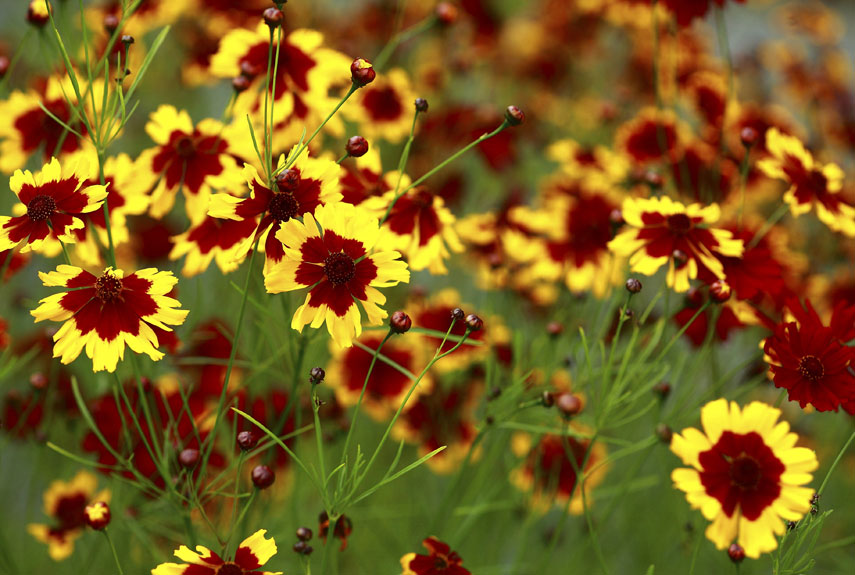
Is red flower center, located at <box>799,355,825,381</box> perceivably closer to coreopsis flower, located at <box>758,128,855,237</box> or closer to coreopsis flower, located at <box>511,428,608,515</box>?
coreopsis flower, located at <box>758,128,855,237</box>

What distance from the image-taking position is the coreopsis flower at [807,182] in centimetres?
85

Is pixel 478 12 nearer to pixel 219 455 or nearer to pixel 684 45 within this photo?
pixel 684 45

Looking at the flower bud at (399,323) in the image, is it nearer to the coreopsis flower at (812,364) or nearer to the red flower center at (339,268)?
the red flower center at (339,268)

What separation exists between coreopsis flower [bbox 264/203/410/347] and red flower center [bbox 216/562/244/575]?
7.6 inches

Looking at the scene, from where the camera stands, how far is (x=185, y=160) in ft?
2.62

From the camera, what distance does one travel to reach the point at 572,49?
1.80 metres

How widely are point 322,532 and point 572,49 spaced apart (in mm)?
1413

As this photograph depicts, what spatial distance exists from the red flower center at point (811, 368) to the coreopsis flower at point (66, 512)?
2.52 ft

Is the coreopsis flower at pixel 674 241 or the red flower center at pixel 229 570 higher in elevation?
the coreopsis flower at pixel 674 241

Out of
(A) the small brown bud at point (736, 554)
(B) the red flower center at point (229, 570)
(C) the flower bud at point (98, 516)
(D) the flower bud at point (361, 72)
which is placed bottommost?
(A) the small brown bud at point (736, 554)

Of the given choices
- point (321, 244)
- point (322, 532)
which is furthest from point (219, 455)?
point (321, 244)

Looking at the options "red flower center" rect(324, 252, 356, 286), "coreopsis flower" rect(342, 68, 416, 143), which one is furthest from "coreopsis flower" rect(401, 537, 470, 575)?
"coreopsis flower" rect(342, 68, 416, 143)

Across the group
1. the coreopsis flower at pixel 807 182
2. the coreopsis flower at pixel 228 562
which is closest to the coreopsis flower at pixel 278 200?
the coreopsis flower at pixel 228 562

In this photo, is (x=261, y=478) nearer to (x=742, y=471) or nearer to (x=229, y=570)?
(x=229, y=570)
